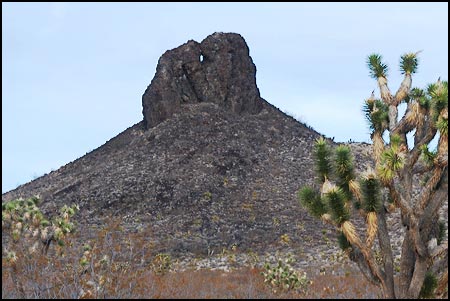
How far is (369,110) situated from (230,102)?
31.0 metres

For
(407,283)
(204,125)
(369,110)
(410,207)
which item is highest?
(204,125)

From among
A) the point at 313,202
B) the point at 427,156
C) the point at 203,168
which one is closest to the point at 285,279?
the point at 313,202

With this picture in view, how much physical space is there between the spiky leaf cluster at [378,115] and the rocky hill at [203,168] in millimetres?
14539

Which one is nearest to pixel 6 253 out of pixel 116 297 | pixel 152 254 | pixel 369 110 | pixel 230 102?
pixel 116 297

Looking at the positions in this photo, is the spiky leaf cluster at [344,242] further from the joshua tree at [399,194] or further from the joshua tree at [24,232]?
the joshua tree at [24,232]

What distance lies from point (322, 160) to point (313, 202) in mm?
899

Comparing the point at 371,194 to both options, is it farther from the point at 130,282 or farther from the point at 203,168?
the point at 203,168

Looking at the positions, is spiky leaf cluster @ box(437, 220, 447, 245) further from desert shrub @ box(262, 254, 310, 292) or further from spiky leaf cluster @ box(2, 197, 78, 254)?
spiky leaf cluster @ box(2, 197, 78, 254)

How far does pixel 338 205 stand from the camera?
12742 mm

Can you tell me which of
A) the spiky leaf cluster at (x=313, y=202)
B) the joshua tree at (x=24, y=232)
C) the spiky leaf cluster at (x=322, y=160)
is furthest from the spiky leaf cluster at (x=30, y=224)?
the spiky leaf cluster at (x=322, y=160)

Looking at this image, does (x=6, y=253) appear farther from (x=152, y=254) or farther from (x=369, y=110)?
(x=152, y=254)

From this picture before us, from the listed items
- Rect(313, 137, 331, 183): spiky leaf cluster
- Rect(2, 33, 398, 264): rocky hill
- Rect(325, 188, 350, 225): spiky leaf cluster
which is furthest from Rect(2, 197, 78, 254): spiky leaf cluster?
Rect(2, 33, 398, 264): rocky hill

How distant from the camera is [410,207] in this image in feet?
43.8

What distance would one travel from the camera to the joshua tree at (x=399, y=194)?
507 inches
